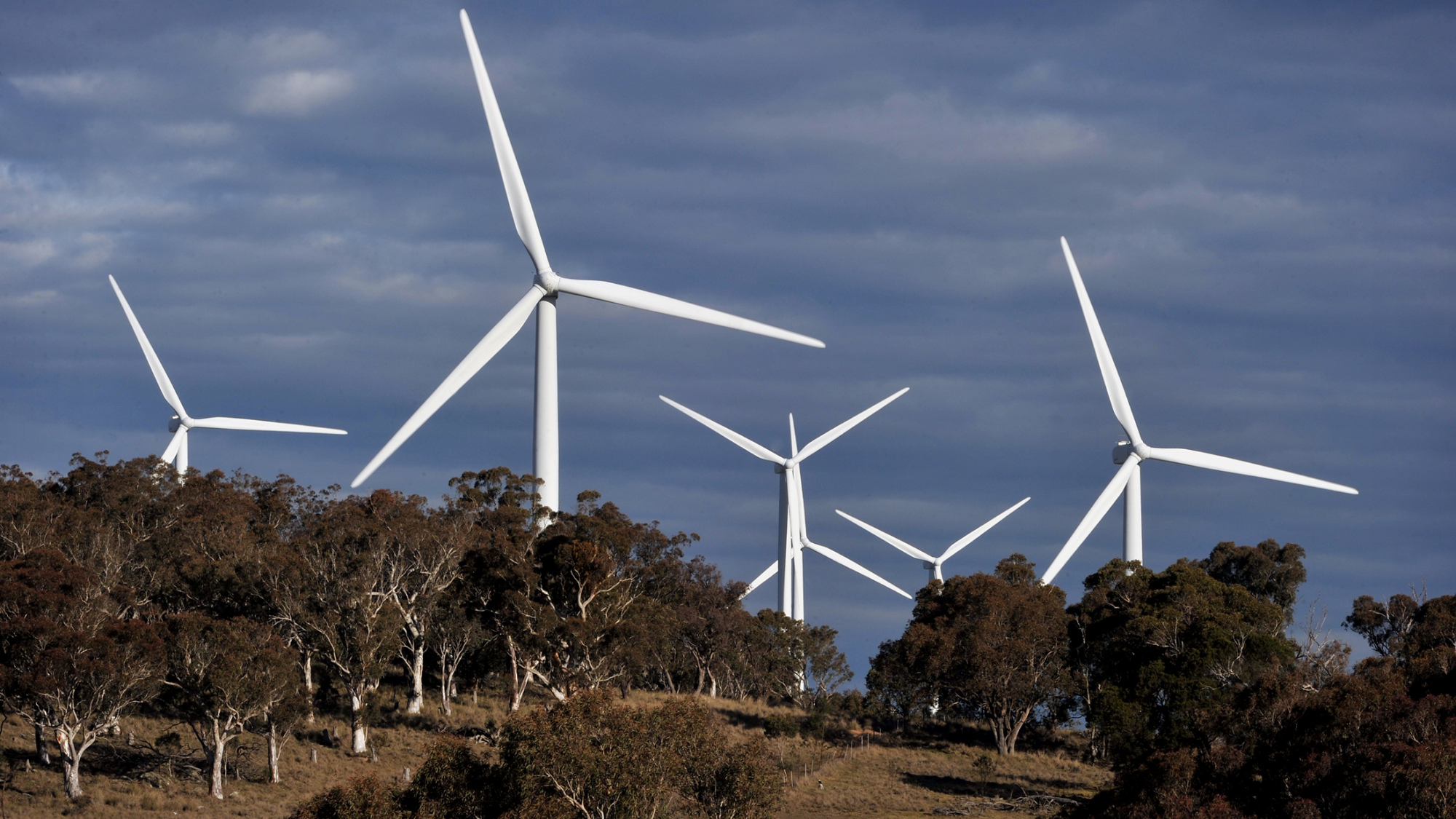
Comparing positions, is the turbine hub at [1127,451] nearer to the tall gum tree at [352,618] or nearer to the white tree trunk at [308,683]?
the tall gum tree at [352,618]

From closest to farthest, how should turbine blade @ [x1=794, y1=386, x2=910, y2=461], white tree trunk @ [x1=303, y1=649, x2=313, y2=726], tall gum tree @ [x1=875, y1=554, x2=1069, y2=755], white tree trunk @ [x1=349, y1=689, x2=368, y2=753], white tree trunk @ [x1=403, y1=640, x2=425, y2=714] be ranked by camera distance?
white tree trunk @ [x1=303, y1=649, x2=313, y2=726] < white tree trunk @ [x1=349, y1=689, x2=368, y2=753] < white tree trunk @ [x1=403, y1=640, x2=425, y2=714] < tall gum tree @ [x1=875, y1=554, x2=1069, y2=755] < turbine blade @ [x1=794, y1=386, x2=910, y2=461]

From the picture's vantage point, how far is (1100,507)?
93.4 m

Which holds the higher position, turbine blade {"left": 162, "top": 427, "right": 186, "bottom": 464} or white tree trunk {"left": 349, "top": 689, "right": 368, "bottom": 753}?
turbine blade {"left": 162, "top": 427, "right": 186, "bottom": 464}

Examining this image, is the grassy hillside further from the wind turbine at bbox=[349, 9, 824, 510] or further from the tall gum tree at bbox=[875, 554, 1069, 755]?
the wind turbine at bbox=[349, 9, 824, 510]

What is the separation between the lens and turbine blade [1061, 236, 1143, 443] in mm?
88250

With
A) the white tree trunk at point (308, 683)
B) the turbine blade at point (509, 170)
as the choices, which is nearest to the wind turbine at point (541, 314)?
the turbine blade at point (509, 170)

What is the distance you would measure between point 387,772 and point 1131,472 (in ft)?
175

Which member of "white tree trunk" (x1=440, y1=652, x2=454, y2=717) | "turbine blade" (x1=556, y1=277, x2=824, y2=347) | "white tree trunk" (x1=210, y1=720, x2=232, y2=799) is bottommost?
"white tree trunk" (x1=210, y1=720, x2=232, y2=799)

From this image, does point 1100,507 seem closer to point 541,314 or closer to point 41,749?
point 541,314

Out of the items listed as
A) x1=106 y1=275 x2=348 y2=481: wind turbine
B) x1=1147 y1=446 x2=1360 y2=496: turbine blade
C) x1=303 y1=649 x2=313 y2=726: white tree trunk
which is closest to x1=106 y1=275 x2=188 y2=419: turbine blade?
x1=106 y1=275 x2=348 y2=481: wind turbine

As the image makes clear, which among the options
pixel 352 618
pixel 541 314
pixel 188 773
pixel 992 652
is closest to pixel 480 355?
pixel 541 314

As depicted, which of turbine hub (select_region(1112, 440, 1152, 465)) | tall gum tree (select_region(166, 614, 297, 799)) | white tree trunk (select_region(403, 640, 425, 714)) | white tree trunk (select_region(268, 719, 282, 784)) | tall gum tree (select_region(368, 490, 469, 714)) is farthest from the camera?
turbine hub (select_region(1112, 440, 1152, 465))

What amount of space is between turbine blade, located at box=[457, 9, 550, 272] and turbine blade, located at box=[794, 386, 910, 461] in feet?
142

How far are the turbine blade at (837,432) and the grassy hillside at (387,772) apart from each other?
31346 millimetres
